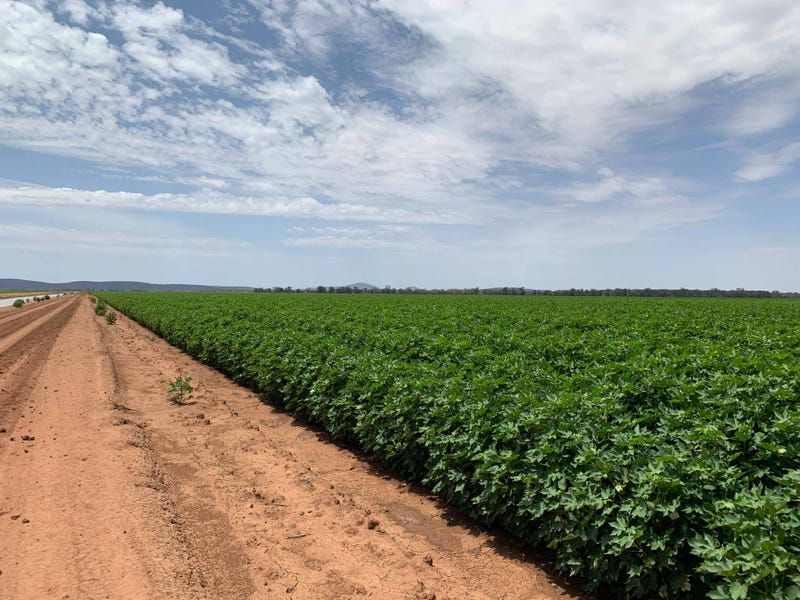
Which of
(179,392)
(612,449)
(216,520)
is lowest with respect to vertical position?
(216,520)

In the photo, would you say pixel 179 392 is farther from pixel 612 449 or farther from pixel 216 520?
pixel 612 449

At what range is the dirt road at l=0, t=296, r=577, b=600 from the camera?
428 centimetres

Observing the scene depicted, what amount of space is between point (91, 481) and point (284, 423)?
146 inches

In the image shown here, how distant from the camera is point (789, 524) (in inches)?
122

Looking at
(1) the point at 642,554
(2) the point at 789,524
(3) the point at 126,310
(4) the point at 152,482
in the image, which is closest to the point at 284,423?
(4) the point at 152,482

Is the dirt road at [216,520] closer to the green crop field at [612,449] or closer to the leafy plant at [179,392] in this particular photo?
the green crop field at [612,449]

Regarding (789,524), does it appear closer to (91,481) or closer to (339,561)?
(339,561)

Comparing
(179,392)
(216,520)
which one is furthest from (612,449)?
(179,392)

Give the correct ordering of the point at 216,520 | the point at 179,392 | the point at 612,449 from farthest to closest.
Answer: the point at 179,392, the point at 216,520, the point at 612,449

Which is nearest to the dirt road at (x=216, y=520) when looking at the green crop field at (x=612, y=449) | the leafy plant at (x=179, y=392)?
the green crop field at (x=612, y=449)

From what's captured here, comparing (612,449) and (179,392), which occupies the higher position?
(612,449)

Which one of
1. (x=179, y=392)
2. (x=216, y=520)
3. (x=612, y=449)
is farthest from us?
(x=179, y=392)

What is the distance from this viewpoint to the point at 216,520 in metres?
5.38

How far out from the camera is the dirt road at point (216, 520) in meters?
4.28
